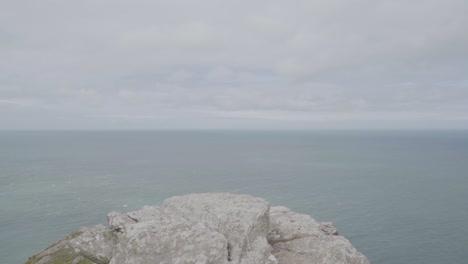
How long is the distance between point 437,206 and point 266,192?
4096cm

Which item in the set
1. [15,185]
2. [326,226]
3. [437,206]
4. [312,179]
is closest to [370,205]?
[437,206]

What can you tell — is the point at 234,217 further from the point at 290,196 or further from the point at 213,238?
the point at 290,196

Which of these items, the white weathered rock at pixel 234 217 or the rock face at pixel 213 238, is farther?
the white weathered rock at pixel 234 217

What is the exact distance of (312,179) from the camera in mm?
110938

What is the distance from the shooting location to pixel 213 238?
15477 mm

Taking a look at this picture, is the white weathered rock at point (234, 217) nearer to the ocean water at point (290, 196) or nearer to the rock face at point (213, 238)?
the rock face at point (213, 238)

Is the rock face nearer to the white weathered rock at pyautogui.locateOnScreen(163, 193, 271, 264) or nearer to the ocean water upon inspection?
the white weathered rock at pyautogui.locateOnScreen(163, 193, 271, 264)

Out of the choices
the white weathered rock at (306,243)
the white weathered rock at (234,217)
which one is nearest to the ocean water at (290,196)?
the white weathered rock at (306,243)

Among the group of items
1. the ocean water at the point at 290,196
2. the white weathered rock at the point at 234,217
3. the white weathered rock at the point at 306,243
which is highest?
the white weathered rock at the point at 234,217

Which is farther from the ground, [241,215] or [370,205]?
[241,215]

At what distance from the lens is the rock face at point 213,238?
1518cm

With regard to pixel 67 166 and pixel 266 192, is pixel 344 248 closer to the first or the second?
pixel 266 192

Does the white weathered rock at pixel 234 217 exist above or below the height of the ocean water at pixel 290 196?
above

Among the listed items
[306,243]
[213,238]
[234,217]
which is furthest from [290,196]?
[213,238]
